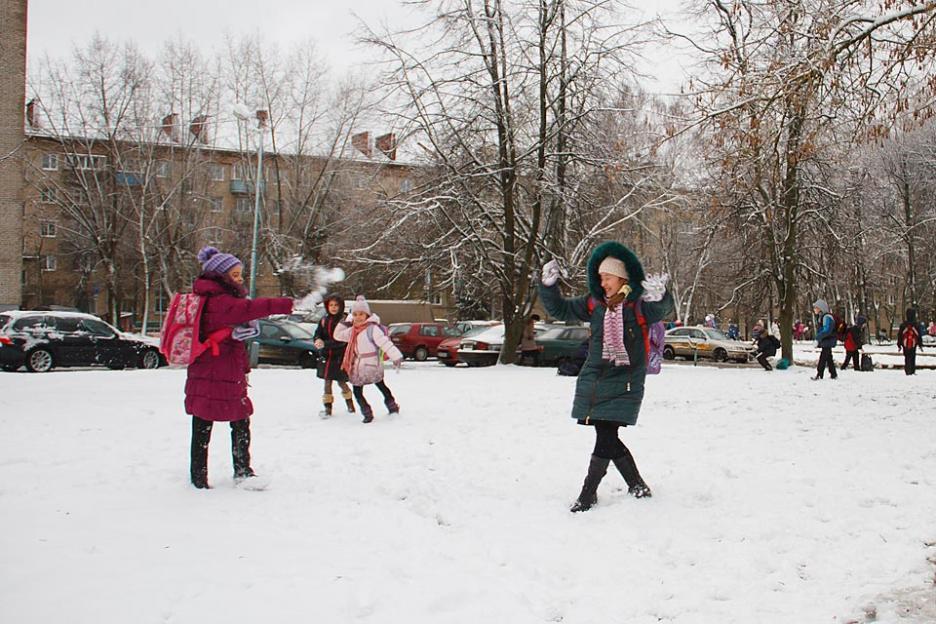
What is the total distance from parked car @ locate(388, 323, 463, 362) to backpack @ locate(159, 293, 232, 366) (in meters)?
24.4

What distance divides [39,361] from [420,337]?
14107 millimetres

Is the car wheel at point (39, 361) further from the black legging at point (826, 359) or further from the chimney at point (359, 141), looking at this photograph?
the chimney at point (359, 141)

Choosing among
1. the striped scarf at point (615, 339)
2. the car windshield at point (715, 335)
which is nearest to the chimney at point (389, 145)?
the car windshield at point (715, 335)

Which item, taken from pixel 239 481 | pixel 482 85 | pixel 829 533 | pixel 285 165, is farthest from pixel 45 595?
pixel 285 165

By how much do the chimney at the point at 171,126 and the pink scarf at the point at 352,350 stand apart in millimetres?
36613

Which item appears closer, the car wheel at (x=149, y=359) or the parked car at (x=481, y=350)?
the car wheel at (x=149, y=359)

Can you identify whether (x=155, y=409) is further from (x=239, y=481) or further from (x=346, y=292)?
(x=346, y=292)

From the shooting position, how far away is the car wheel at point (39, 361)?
19984mm

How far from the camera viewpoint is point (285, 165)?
4822 centimetres

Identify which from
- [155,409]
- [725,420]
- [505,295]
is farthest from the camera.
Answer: [505,295]

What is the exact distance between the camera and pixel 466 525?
5938 mm

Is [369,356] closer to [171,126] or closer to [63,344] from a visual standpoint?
[63,344]

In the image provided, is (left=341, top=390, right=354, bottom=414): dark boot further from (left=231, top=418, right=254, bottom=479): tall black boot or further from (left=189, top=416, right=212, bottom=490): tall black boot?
(left=189, top=416, right=212, bottom=490): tall black boot

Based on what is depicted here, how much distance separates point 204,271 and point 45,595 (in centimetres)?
297
